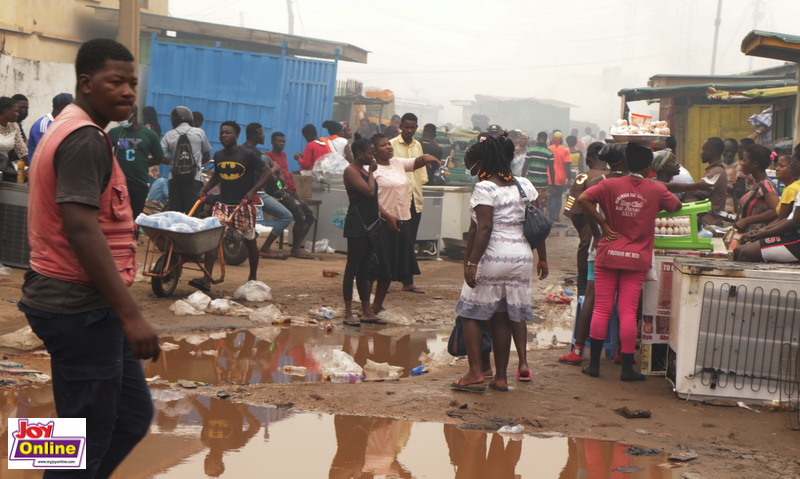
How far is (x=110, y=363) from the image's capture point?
304 centimetres

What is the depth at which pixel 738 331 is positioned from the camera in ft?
19.1

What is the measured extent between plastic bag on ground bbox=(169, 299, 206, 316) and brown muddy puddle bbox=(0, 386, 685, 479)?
9.53 ft

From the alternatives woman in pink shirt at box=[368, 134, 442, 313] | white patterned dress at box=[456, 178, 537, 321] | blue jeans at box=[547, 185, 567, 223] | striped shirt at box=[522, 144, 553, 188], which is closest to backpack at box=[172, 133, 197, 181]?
woman in pink shirt at box=[368, 134, 442, 313]

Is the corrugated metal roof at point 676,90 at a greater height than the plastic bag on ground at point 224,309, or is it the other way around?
the corrugated metal roof at point 676,90

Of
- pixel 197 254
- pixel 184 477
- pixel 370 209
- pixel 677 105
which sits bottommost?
pixel 184 477

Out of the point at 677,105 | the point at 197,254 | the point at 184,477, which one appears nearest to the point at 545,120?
the point at 677,105

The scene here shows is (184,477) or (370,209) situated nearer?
(184,477)

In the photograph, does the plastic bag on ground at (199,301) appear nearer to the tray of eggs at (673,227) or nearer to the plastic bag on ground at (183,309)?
the plastic bag on ground at (183,309)

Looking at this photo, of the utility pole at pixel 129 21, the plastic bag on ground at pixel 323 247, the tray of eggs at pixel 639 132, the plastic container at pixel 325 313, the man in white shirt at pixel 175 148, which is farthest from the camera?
the utility pole at pixel 129 21

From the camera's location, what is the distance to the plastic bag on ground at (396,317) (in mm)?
8891

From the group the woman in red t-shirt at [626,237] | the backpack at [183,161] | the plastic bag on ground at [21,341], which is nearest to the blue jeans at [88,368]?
the plastic bag on ground at [21,341]

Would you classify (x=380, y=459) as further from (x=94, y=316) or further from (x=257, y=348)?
(x=257, y=348)

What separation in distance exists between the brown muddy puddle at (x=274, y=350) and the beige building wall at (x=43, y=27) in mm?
15662

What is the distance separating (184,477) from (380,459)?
3.42 feet
